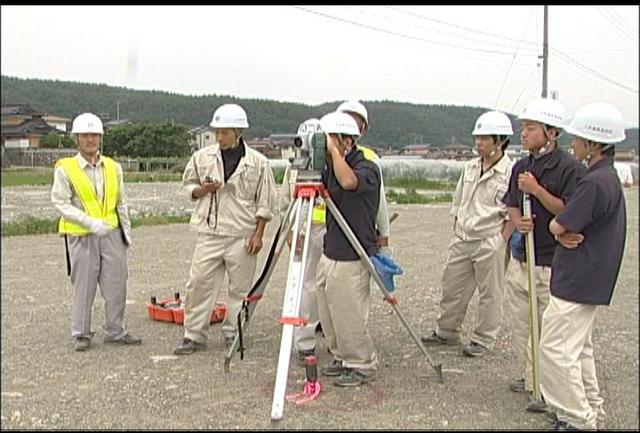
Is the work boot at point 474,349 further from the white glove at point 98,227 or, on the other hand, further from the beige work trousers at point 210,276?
A: the white glove at point 98,227

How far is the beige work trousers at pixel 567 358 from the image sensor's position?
4.23 m

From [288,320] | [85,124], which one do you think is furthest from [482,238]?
[85,124]

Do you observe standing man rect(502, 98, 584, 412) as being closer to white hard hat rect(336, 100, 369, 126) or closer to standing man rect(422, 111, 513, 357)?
standing man rect(422, 111, 513, 357)

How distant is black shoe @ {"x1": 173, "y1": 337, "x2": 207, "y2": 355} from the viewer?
611 cm

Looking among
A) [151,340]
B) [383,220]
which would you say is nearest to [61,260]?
[151,340]

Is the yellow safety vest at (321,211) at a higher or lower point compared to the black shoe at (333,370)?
higher

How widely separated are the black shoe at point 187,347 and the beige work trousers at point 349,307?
1423 mm

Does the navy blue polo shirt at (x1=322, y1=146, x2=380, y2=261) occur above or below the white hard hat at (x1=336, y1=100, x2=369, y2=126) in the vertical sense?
below

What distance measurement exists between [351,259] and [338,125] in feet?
3.20

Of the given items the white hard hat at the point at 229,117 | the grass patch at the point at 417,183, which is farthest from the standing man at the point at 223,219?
the grass patch at the point at 417,183

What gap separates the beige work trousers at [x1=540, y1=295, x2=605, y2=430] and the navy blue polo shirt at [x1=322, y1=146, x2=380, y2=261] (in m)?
1.48

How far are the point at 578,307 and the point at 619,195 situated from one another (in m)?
0.69

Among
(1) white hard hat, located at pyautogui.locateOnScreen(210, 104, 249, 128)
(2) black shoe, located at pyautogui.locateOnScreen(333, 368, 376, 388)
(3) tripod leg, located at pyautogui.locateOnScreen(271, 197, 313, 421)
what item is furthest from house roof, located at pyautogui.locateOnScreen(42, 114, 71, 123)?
(2) black shoe, located at pyautogui.locateOnScreen(333, 368, 376, 388)

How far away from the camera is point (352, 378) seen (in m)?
5.32
